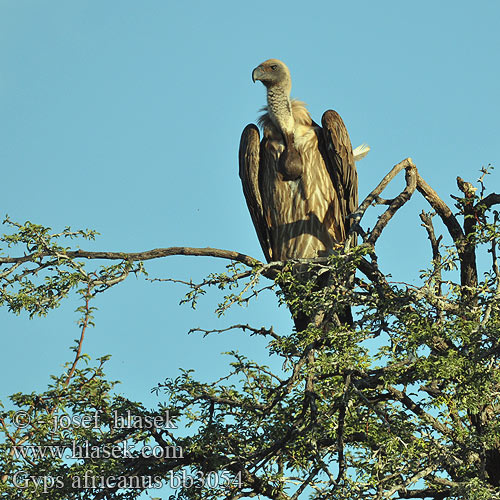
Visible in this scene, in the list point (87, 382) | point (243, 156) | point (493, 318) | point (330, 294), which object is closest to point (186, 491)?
point (87, 382)

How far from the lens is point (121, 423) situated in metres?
5.34

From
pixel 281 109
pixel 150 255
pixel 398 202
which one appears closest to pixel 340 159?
pixel 281 109

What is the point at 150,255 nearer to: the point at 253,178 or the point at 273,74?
the point at 253,178

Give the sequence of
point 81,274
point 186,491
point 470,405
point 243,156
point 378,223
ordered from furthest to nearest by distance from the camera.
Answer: point 243,156 → point 378,223 → point 81,274 → point 186,491 → point 470,405

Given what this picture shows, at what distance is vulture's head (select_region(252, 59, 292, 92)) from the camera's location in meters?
8.77

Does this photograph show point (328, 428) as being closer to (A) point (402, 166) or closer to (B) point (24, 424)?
(B) point (24, 424)

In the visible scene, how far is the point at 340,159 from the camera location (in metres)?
8.11

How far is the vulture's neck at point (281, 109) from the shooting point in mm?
8367

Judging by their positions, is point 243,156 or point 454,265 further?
point 243,156

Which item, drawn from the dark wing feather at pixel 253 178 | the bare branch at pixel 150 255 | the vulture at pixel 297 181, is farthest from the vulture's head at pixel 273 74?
the bare branch at pixel 150 255

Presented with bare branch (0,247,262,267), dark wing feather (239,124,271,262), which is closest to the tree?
bare branch (0,247,262,267)

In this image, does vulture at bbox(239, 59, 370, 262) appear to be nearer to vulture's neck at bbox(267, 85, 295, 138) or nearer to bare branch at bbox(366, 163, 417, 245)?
vulture's neck at bbox(267, 85, 295, 138)

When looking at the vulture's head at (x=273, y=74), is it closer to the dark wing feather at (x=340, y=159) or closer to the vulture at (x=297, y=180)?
the vulture at (x=297, y=180)

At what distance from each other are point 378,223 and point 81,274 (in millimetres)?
2004
